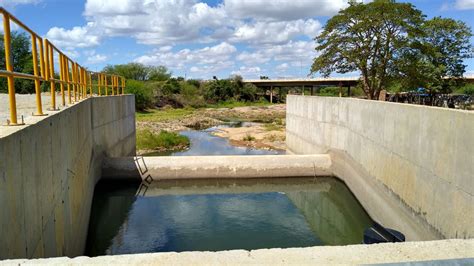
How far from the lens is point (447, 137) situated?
7965mm

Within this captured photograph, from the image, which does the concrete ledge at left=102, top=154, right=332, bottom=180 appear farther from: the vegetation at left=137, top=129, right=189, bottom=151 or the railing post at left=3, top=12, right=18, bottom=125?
the railing post at left=3, top=12, right=18, bottom=125

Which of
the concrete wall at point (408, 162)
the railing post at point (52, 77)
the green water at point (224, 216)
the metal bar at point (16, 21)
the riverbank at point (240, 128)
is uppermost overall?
the metal bar at point (16, 21)

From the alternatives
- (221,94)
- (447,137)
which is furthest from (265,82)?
(447,137)

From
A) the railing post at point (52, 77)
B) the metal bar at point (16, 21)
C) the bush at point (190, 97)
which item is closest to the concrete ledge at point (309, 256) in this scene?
the metal bar at point (16, 21)

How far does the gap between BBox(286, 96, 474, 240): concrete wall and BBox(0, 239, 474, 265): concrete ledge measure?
4.02 metres

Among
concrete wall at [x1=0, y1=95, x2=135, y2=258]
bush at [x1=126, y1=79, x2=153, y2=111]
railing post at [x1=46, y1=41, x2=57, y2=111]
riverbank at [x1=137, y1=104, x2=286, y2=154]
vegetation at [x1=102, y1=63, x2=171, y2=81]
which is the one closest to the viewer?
concrete wall at [x1=0, y1=95, x2=135, y2=258]

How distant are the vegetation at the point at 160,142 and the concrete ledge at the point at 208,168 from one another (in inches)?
369

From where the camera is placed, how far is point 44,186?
521 centimetres

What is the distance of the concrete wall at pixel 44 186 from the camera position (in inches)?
145

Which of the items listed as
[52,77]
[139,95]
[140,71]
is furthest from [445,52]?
[140,71]

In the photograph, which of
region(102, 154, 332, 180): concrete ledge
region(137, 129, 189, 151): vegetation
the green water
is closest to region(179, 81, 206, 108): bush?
region(137, 129, 189, 151): vegetation

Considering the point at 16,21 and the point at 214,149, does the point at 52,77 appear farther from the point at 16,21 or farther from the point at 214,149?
the point at 214,149

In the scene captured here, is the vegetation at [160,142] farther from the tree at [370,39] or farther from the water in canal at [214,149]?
the tree at [370,39]

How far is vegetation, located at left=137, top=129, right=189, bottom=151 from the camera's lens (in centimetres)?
2531
